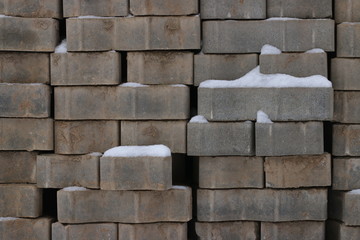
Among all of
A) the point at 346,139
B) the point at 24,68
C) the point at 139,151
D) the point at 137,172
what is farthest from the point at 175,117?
the point at 346,139

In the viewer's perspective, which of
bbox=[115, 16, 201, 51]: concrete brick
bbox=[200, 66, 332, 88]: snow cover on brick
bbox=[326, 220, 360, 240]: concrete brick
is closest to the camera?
bbox=[200, 66, 332, 88]: snow cover on brick

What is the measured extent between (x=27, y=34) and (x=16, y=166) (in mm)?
1317

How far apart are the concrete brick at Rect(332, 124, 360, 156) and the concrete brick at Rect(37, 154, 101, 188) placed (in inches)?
93.1

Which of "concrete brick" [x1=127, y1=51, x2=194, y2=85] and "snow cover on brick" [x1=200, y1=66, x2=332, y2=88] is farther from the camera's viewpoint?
"concrete brick" [x1=127, y1=51, x2=194, y2=85]

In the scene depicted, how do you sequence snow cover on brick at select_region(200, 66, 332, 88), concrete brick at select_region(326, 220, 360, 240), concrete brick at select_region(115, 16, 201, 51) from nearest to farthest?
snow cover on brick at select_region(200, 66, 332, 88) < concrete brick at select_region(115, 16, 201, 51) < concrete brick at select_region(326, 220, 360, 240)

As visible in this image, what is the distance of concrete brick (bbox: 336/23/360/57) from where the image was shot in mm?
4133

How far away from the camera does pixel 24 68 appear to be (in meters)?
4.28

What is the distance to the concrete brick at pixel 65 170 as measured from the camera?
4207 millimetres

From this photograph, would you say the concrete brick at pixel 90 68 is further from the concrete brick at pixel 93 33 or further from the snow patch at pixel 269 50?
the snow patch at pixel 269 50

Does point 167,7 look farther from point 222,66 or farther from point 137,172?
point 137,172

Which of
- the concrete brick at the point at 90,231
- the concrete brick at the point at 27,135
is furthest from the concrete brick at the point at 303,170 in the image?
the concrete brick at the point at 27,135

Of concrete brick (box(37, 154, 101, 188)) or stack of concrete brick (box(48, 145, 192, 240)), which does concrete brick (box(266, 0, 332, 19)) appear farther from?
concrete brick (box(37, 154, 101, 188))

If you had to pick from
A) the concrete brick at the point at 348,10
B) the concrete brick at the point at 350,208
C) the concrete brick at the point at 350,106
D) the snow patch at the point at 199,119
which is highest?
the concrete brick at the point at 348,10

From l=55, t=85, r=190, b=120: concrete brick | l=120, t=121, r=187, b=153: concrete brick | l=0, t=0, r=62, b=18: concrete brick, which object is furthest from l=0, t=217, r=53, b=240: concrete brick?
l=0, t=0, r=62, b=18: concrete brick
